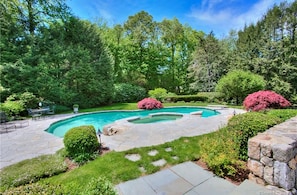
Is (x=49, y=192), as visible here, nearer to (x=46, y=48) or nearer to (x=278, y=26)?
(x=46, y=48)

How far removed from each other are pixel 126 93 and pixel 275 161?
610 inches

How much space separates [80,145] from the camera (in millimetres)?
4055

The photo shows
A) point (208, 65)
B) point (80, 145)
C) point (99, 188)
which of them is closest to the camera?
point (99, 188)

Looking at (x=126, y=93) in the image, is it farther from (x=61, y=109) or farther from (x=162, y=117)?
(x=162, y=117)

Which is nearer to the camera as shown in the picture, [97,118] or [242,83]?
[97,118]

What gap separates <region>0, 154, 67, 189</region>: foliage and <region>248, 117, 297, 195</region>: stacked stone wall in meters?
3.70

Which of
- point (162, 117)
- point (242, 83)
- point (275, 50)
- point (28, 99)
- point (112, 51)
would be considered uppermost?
point (112, 51)

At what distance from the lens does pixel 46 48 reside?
12586 millimetres

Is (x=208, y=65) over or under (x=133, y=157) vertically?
over

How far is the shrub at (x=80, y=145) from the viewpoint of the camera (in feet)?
13.2

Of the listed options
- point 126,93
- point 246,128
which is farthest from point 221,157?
point 126,93

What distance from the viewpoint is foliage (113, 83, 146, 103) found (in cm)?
1683

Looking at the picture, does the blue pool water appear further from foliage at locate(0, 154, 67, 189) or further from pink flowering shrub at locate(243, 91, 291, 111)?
foliage at locate(0, 154, 67, 189)

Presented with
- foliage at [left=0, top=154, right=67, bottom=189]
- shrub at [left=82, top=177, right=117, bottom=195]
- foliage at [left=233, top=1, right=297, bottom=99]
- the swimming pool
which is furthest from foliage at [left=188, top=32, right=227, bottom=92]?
shrub at [left=82, top=177, right=117, bottom=195]
